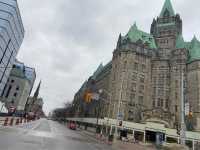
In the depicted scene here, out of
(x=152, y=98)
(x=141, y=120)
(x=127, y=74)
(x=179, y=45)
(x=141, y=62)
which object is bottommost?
(x=141, y=120)

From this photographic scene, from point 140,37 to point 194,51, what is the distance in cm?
1914

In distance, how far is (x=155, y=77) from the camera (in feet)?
239

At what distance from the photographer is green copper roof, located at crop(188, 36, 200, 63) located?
69.2 m

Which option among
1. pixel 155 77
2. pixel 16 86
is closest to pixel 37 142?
pixel 155 77

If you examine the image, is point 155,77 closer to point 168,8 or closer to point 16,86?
point 168,8

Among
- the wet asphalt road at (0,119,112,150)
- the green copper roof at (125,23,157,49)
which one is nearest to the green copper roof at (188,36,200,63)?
the green copper roof at (125,23,157,49)

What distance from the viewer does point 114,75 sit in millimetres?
74062

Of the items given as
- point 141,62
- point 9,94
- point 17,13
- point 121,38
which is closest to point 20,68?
point 9,94

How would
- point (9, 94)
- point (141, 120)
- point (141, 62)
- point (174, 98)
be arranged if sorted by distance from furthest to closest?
point (9, 94) → point (141, 62) → point (174, 98) → point (141, 120)

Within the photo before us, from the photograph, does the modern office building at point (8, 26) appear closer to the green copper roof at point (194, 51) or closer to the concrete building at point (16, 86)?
the concrete building at point (16, 86)

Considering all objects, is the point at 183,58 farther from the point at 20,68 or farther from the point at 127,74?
the point at 20,68

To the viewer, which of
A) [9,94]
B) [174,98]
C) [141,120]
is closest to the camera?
[141,120]

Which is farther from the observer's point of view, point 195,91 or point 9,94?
point 9,94

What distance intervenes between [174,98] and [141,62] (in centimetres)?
1569
